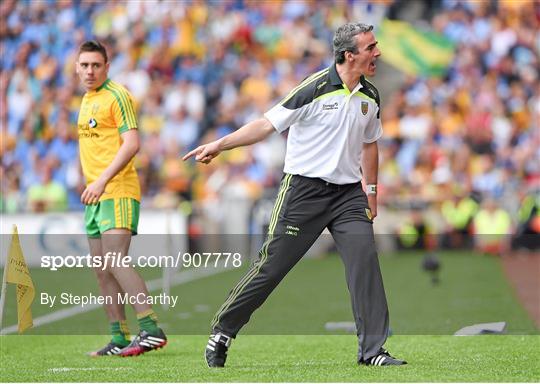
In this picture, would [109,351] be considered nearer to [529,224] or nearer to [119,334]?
[119,334]

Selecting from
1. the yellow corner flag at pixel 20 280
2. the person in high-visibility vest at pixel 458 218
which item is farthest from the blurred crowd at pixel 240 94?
the yellow corner flag at pixel 20 280

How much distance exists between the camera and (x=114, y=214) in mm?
8906

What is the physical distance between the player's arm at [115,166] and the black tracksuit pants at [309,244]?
1335 mm

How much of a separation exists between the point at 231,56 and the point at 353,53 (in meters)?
19.6

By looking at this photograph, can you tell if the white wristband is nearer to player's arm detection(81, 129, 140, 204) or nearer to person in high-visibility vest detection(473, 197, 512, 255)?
player's arm detection(81, 129, 140, 204)

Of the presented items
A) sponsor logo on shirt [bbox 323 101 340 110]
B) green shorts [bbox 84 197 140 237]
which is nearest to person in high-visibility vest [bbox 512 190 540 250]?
green shorts [bbox 84 197 140 237]

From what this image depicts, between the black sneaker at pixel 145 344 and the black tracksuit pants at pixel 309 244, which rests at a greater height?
the black tracksuit pants at pixel 309 244

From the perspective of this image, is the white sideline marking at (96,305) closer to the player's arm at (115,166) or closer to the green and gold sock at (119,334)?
the green and gold sock at (119,334)

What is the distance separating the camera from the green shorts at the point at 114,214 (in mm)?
8906

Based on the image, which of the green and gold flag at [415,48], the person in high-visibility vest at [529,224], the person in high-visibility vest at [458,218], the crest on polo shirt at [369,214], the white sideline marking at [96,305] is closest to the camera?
the crest on polo shirt at [369,214]

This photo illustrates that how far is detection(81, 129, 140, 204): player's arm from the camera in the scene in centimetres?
861

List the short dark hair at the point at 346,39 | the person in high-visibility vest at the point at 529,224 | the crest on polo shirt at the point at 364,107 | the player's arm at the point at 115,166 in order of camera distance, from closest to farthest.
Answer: the short dark hair at the point at 346,39 → the crest on polo shirt at the point at 364,107 → the player's arm at the point at 115,166 → the person in high-visibility vest at the point at 529,224

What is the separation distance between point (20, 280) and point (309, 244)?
188 centimetres

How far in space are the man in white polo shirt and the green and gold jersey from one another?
1.52 m
